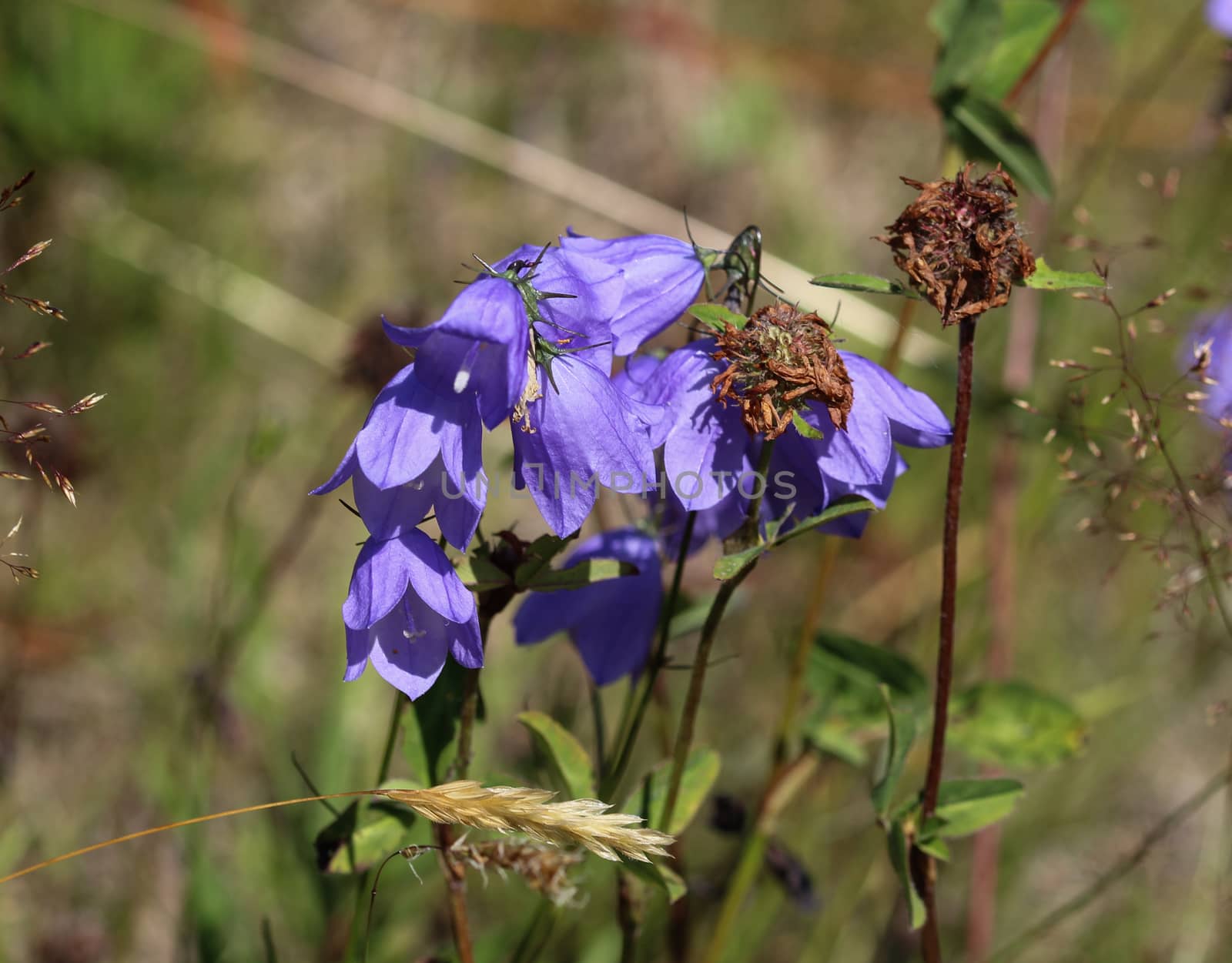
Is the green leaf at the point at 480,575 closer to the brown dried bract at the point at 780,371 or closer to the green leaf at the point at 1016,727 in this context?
the brown dried bract at the point at 780,371

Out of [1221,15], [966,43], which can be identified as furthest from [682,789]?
[1221,15]

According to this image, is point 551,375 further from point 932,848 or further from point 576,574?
point 932,848

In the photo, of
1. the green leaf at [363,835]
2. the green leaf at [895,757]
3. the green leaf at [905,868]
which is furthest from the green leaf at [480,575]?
the green leaf at [905,868]

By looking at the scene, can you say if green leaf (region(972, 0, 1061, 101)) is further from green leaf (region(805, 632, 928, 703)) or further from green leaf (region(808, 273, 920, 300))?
green leaf (region(805, 632, 928, 703))

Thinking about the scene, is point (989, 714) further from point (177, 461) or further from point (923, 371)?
point (177, 461)

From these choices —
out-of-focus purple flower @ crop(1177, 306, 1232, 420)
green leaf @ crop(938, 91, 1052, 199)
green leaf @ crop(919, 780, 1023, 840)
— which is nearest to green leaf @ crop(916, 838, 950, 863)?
green leaf @ crop(919, 780, 1023, 840)
